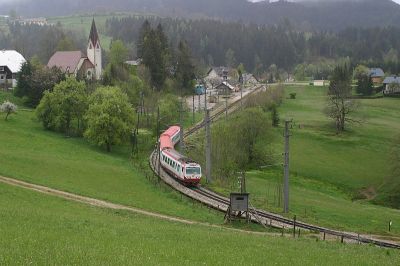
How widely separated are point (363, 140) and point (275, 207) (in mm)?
44050

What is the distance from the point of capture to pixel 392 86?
15112 cm

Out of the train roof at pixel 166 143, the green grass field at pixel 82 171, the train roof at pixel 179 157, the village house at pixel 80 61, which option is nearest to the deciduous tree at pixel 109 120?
the green grass field at pixel 82 171

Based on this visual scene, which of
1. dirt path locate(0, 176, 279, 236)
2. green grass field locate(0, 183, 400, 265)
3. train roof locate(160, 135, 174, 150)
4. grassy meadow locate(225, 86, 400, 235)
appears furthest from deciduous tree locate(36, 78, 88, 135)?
green grass field locate(0, 183, 400, 265)

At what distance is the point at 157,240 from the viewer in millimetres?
20344

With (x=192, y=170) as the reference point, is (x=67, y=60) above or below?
above

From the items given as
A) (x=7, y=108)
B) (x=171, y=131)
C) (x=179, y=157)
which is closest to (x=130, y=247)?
(x=179, y=157)

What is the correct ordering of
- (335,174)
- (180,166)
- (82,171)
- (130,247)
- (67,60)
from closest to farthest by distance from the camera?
(130,247) → (82,171) → (180,166) → (335,174) → (67,60)

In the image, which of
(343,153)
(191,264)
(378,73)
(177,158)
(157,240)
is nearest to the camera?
(191,264)

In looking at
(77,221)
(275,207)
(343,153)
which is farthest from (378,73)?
(77,221)

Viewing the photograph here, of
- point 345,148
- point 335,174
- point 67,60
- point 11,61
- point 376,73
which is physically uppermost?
point 67,60

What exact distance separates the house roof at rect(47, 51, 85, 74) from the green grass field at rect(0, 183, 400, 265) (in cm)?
7995

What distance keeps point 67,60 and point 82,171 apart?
6572cm

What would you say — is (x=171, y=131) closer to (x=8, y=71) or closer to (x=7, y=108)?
(x=7, y=108)

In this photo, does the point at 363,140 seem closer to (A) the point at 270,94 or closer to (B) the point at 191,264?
(A) the point at 270,94
